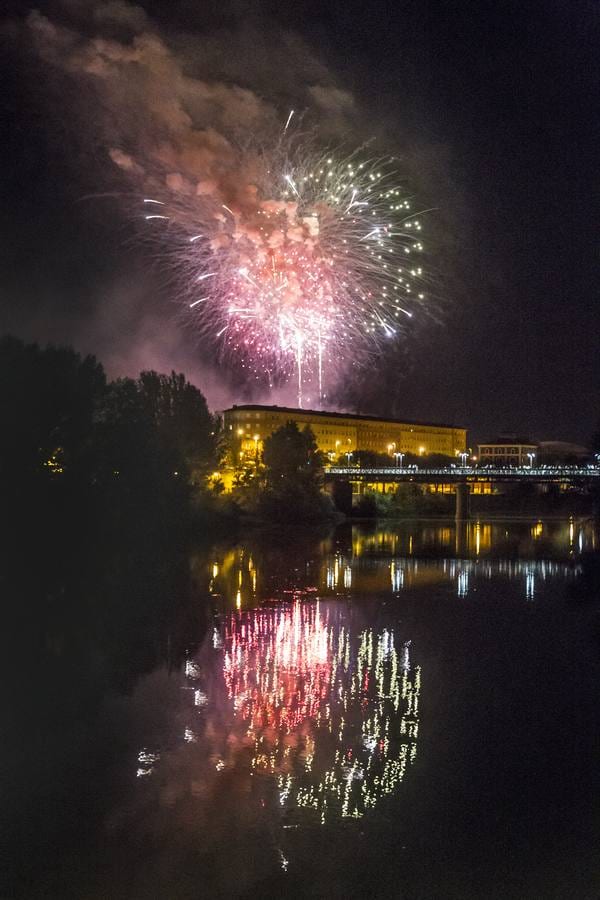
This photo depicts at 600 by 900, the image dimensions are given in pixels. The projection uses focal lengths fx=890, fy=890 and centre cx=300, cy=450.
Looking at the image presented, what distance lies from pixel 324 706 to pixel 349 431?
12628 cm

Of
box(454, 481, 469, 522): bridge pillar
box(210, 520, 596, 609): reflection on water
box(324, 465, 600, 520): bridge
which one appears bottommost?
box(210, 520, 596, 609): reflection on water

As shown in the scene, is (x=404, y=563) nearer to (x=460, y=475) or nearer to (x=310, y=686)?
(x=310, y=686)

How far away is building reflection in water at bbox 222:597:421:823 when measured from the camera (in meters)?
11.4

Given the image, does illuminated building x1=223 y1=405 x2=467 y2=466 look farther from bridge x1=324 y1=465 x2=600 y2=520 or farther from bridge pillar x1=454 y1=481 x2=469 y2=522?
bridge pillar x1=454 y1=481 x2=469 y2=522

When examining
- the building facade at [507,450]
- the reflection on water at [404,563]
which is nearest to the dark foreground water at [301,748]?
the reflection on water at [404,563]

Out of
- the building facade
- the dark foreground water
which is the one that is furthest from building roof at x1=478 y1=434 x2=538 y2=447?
the dark foreground water

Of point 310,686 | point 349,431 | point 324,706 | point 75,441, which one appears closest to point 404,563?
point 75,441

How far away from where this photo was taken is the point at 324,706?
587 inches

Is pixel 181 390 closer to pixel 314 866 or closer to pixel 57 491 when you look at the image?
pixel 57 491

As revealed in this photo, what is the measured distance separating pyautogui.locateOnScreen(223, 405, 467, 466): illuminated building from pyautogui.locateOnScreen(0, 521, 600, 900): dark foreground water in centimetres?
8473

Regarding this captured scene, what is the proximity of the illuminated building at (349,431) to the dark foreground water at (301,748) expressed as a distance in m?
84.7

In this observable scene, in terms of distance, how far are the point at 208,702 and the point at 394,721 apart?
325 cm

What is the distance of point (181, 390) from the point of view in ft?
212

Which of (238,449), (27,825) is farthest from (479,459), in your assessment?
(27,825)
